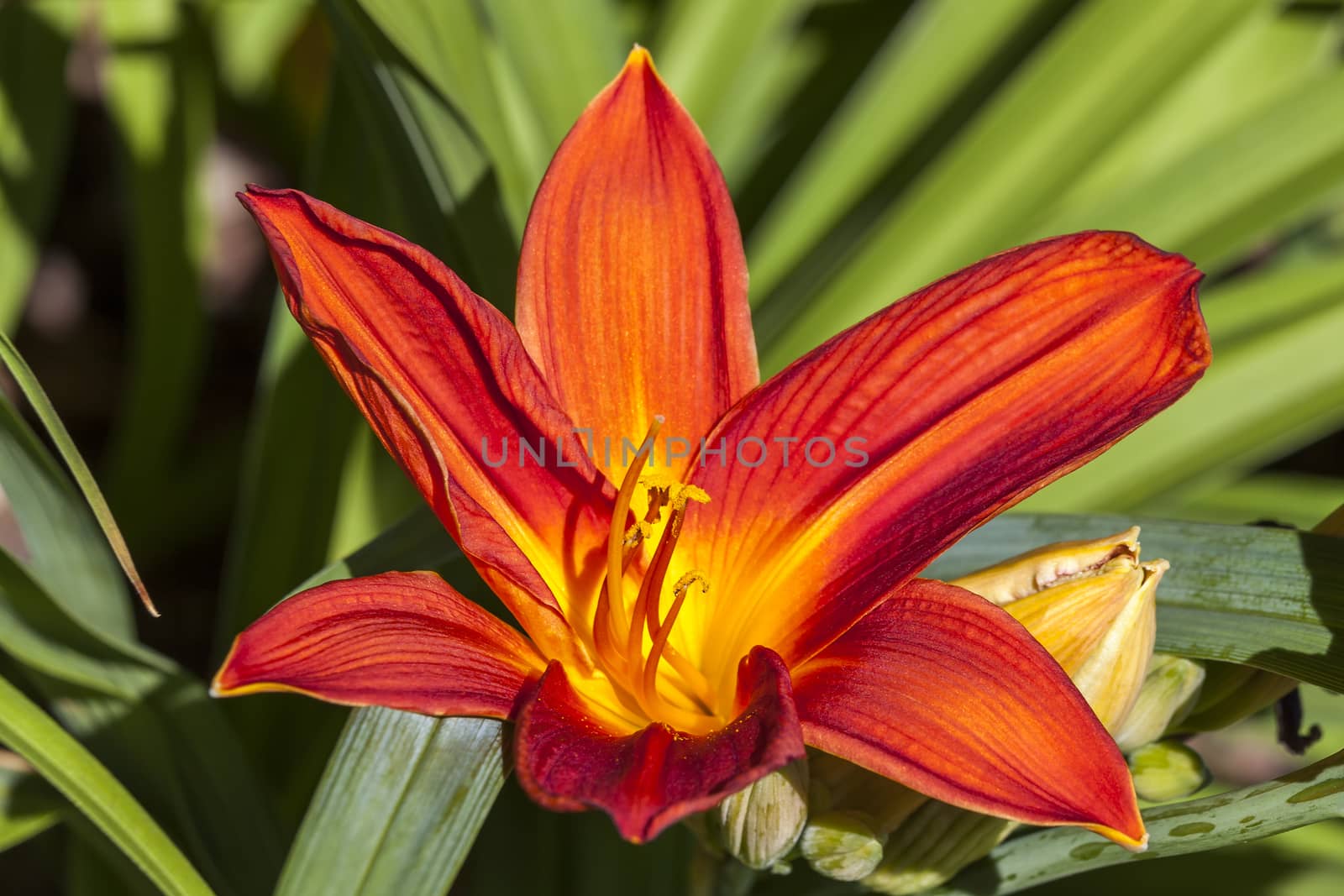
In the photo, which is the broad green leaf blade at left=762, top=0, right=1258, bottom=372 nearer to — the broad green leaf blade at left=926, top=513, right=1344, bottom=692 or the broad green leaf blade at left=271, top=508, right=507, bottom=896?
the broad green leaf blade at left=926, top=513, right=1344, bottom=692

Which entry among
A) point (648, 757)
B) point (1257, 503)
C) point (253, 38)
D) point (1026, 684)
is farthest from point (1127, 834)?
point (253, 38)

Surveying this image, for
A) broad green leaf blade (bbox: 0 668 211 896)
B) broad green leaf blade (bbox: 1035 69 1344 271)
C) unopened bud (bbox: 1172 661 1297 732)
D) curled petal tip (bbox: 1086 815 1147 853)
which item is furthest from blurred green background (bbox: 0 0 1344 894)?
curled petal tip (bbox: 1086 815 1147 853)

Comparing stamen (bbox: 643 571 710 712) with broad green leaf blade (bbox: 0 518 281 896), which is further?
broad green leaf blade (bbox: 0 518 281 896)

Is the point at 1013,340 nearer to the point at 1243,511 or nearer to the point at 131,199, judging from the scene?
the point at 1243,511

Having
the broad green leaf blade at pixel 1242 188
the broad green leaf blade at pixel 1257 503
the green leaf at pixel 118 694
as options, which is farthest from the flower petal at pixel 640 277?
the broad green leaf blade at pixel 1257 503

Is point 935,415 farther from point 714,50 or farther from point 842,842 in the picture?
point 714,50
